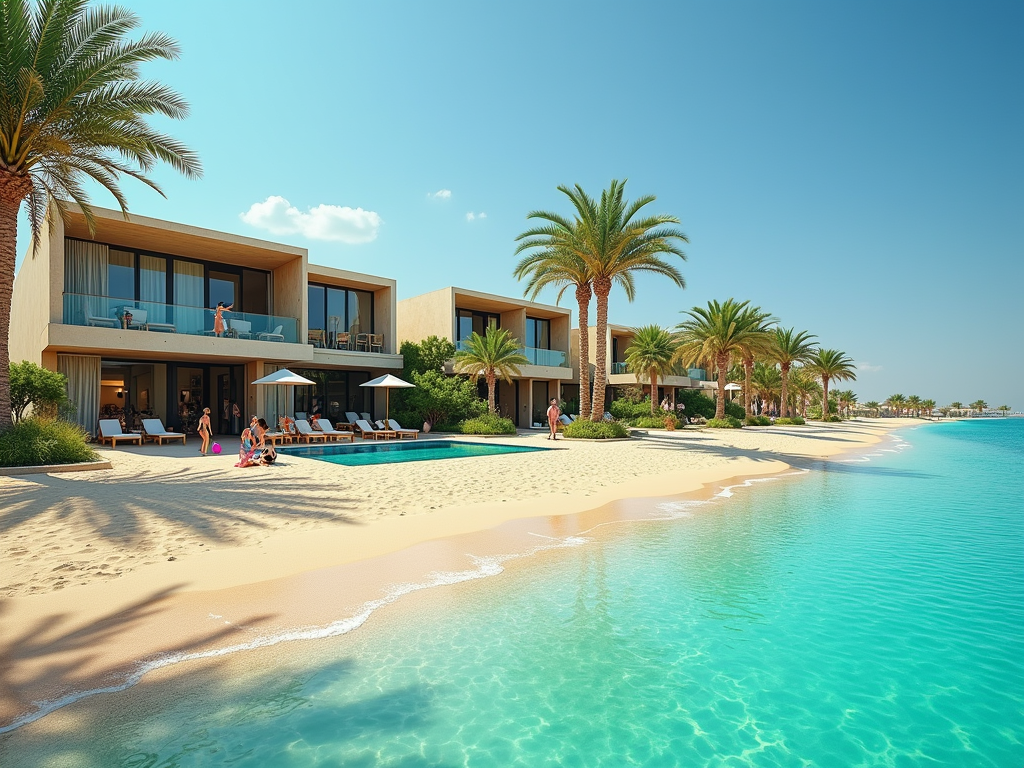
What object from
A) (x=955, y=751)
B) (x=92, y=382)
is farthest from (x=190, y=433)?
(x=955, y=751)

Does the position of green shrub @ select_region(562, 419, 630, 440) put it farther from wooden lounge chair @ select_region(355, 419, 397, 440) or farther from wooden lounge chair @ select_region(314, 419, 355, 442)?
wooden lounge chair @ select_region(314, 419, 355, 442)

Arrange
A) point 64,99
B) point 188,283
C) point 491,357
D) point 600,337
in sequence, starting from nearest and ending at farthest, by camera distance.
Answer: point 64,99 < point 188,283 < point 600,337 < point 491,357

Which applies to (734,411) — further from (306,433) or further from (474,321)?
(306,433)

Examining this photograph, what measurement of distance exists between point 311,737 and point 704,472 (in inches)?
509

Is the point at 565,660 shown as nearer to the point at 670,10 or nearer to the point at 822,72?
the point at 670,10

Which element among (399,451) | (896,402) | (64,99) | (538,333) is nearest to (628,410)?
(538,333)

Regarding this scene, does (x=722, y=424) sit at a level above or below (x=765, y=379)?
below

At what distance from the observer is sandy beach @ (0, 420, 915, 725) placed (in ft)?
14.4

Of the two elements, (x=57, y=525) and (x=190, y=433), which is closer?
(x=57, y=525)

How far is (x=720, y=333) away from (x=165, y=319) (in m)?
28.3

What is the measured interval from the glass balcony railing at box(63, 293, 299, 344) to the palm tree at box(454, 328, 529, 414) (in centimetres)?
759

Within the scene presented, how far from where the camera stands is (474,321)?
30.7 m

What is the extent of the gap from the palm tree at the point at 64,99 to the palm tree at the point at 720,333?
28.9 meters

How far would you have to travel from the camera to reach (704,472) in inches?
577
